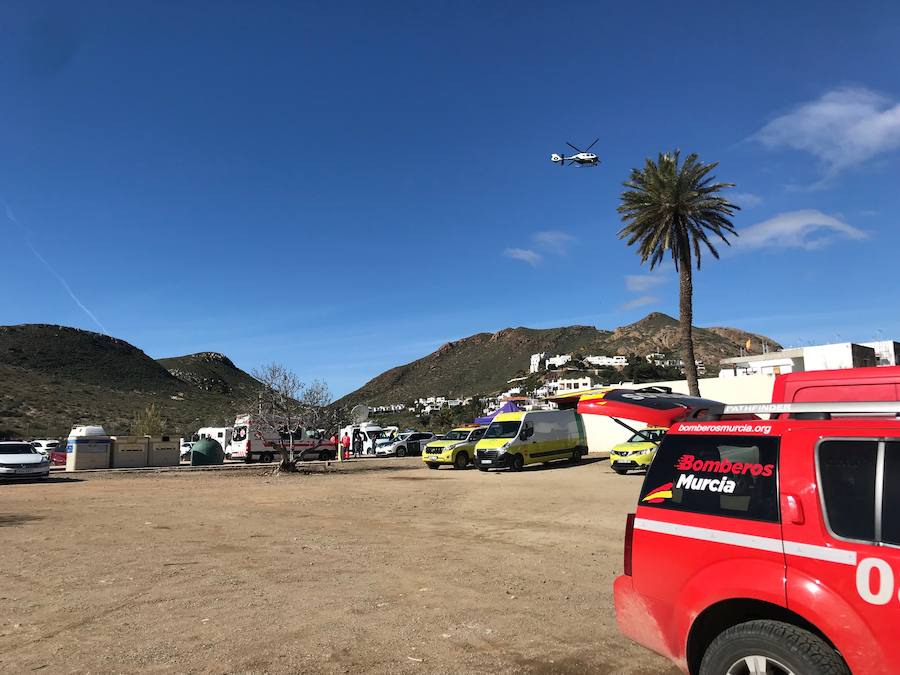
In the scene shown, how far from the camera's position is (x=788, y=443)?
3588 millimetres

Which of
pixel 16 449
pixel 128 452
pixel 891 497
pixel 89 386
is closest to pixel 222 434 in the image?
pixel 128 452

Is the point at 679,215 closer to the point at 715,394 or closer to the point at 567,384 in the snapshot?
the point at 715,394

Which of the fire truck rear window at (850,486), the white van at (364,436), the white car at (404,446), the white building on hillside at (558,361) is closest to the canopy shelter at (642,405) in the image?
the fire truck rear window at (850,486)

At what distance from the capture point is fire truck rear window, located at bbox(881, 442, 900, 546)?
3.05 m

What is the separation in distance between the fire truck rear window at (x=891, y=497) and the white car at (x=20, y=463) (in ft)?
86.3

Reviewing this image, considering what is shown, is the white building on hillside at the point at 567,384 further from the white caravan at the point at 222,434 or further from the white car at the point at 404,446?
the white caravan at the point at 222,434

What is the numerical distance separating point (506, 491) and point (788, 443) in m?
14.7

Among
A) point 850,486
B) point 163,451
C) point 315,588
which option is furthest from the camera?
point 163,451

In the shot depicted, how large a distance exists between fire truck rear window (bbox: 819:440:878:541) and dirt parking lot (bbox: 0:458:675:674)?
2.26 meters

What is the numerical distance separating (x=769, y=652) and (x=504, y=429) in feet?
76.0

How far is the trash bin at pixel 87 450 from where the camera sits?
3106 centimetres

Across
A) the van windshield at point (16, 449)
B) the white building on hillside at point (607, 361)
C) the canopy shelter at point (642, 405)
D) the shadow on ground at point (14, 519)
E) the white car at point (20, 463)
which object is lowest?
the shadow on ground at point (14, 519)

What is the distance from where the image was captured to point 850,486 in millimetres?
3258

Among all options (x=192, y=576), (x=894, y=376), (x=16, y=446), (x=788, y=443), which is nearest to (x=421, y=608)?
(x=192, y=576)
